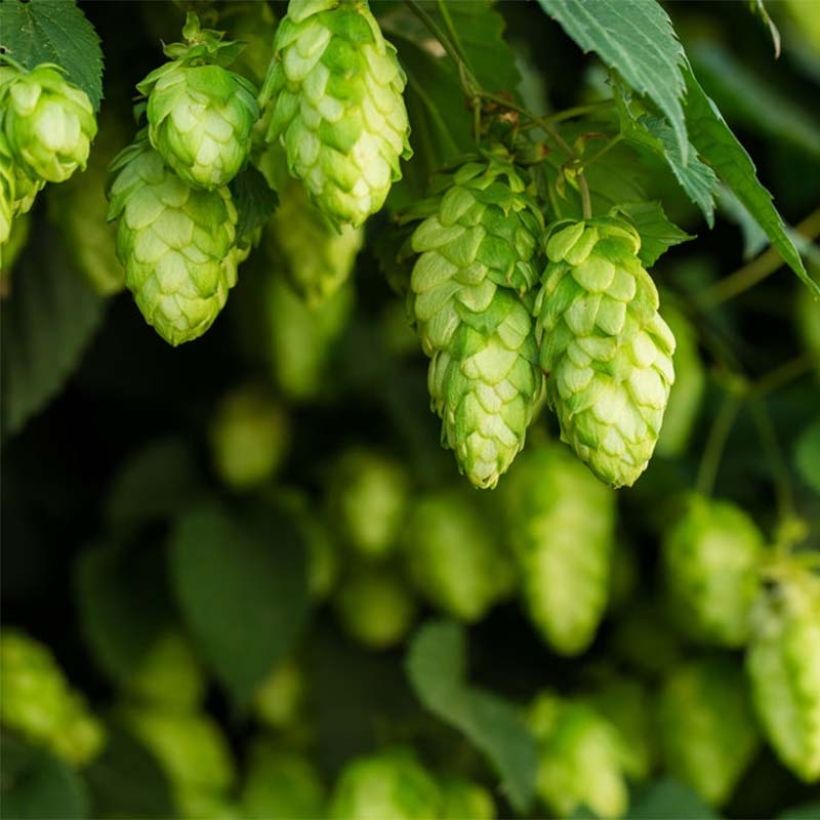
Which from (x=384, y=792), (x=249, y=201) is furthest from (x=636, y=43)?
(x=384, y=792)

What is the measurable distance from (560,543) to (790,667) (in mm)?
203

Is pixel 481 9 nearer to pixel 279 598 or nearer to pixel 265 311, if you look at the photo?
pixel 265 311

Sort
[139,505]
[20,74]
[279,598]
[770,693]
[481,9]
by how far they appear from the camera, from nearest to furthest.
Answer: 1. [20,74]
2. [481,9]
3. [770,693]
4. [279,598]
5. [139,505]

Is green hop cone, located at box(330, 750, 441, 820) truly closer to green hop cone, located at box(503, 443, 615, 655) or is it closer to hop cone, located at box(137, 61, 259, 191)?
green hop cone, located at box(503, 443, 615, 655)

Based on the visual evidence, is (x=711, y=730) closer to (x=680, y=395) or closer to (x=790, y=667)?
(x=790, y=667)

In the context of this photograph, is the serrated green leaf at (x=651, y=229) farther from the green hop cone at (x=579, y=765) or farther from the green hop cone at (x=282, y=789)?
the green hop cone at (x=282, y=789)

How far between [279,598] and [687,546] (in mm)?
357

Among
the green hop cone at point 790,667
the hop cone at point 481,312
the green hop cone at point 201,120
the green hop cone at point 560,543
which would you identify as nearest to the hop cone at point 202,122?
the green hop cone at point 201,120

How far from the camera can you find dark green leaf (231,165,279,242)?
0.65 meters

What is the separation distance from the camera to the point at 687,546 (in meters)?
1.16

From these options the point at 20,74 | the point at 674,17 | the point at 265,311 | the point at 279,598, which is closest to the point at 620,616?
the point at 279,598

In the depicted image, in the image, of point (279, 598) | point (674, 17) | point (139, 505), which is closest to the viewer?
point (279, 598)

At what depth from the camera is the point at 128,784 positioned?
1.19 meters

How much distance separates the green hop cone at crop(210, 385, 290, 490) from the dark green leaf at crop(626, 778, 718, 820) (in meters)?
0.46
